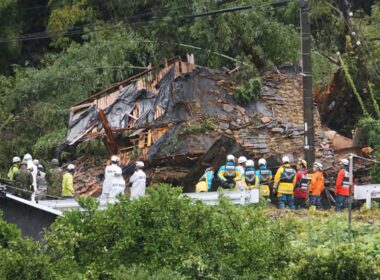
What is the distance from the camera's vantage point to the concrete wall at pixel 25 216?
19.2 meters

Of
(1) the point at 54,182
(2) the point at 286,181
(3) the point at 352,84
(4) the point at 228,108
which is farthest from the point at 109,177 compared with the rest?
(3) the point at 352,84

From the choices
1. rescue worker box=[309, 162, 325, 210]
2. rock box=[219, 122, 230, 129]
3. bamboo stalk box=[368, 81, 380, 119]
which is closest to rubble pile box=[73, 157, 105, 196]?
rock box=[219, 122, 230, 129]

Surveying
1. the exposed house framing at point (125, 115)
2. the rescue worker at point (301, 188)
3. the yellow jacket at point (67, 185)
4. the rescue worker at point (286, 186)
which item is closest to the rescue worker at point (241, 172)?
the rescue worker at point (286, 186)

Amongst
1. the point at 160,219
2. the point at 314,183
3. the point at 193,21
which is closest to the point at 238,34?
the point at 193,21

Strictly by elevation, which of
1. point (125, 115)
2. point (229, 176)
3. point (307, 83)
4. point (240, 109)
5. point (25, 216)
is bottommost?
point (25, 216)

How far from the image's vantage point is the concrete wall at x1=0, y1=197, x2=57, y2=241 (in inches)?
754

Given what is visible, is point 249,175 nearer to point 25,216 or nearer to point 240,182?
point 240,182

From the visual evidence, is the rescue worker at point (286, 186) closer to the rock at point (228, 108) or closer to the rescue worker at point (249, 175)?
the rescue worker at point (249, 175)

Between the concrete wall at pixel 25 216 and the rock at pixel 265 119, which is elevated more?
the rock at pixel 265 119

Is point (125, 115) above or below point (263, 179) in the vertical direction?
above

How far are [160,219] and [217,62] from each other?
18.4 meters

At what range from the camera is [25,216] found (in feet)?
63.0

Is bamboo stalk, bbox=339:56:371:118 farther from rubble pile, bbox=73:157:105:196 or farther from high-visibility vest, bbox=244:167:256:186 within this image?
high-visibility vest, bbox=244:167:256:186

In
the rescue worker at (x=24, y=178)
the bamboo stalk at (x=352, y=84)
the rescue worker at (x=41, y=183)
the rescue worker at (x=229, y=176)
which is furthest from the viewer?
the bamboo stalk at (x=352, y=84)
